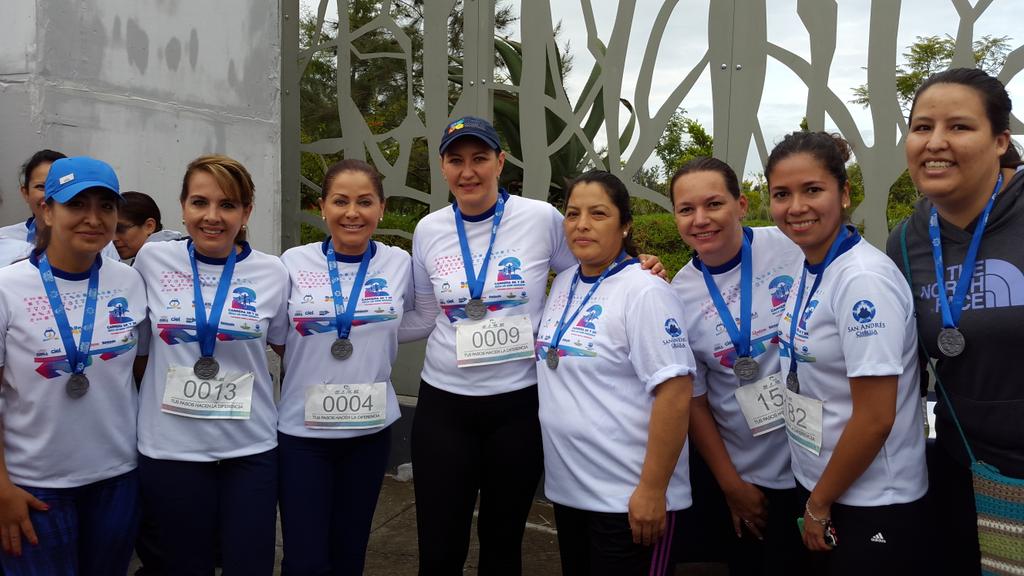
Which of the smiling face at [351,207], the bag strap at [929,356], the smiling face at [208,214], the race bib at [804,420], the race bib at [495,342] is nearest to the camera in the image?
the bag strap at [929,356]

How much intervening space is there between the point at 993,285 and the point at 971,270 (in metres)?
0.07

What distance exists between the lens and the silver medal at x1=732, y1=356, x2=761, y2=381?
246cm

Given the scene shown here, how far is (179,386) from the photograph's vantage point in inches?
95.7

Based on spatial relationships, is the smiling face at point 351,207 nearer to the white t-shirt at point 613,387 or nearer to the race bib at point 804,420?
the white t-shirt at point 613,387

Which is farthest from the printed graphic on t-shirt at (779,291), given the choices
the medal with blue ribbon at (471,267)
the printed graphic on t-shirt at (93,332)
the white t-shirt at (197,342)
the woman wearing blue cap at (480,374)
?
the printed graphic on t-shirt at (93,332)

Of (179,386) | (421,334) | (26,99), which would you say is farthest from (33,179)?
(421,334)

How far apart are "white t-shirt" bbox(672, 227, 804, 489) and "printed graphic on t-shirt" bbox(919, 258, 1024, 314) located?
1.90 ft

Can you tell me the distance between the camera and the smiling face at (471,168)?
109 inches

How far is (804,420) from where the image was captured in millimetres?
2162

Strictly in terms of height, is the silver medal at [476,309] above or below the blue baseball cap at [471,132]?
below

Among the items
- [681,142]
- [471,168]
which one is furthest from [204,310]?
[681,142]

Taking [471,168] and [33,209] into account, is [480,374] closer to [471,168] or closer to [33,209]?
[471,168]

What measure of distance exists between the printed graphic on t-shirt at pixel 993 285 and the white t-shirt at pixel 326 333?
1783 millimetres

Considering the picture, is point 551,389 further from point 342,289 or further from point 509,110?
point 509,110
